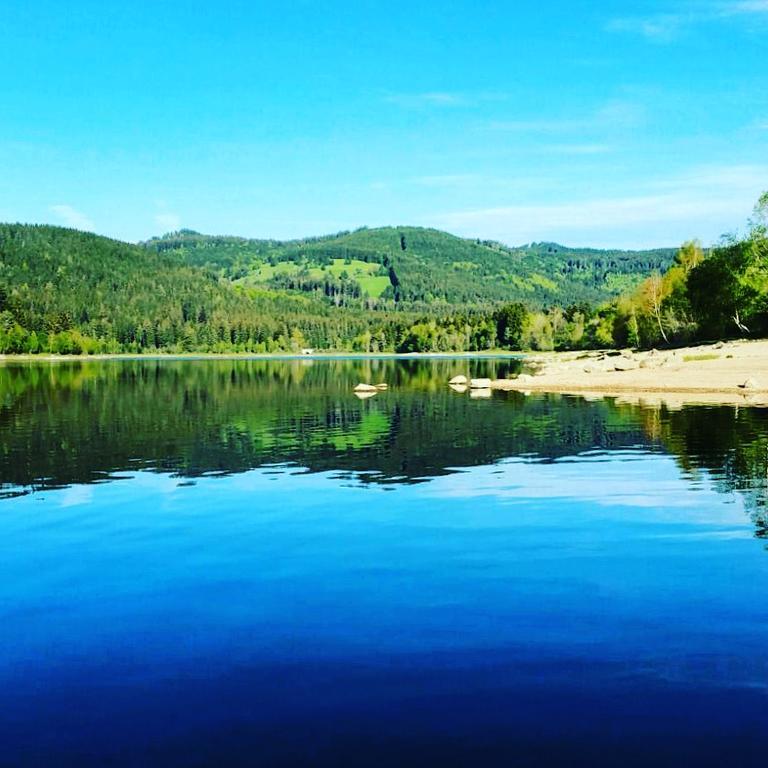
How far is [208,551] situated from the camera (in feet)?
72.8

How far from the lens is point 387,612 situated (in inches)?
651

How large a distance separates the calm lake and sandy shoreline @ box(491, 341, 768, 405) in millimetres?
37231

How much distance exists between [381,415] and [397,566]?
149 ft

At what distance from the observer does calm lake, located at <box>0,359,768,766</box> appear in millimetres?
11203

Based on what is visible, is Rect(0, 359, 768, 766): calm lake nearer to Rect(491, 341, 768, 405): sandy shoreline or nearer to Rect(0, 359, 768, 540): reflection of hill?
Rect(0, 359, 768, 540): reflection of hill

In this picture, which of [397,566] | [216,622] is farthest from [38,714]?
[397,566]

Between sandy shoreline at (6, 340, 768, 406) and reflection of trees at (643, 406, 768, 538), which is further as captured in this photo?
sandy shoreline at (6, 340, 768, 406)

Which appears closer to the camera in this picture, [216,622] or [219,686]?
[219,686]

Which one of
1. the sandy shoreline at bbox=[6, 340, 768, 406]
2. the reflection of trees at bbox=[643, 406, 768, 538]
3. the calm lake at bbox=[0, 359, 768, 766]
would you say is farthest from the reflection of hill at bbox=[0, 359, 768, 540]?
the sandy shoreline at bbox=[6, 340, 768, 406]

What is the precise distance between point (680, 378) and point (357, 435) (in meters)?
49.5

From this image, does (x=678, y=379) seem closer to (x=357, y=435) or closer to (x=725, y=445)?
(x=725, y=445)

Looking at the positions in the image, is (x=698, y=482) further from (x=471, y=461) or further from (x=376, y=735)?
(x=376, y=735)

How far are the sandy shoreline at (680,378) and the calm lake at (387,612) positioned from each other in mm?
37231

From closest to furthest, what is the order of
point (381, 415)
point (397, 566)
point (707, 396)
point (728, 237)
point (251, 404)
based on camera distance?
point (397, 566), point (381, 415), point (707, 396), point (251, 404), point (728, 237)
